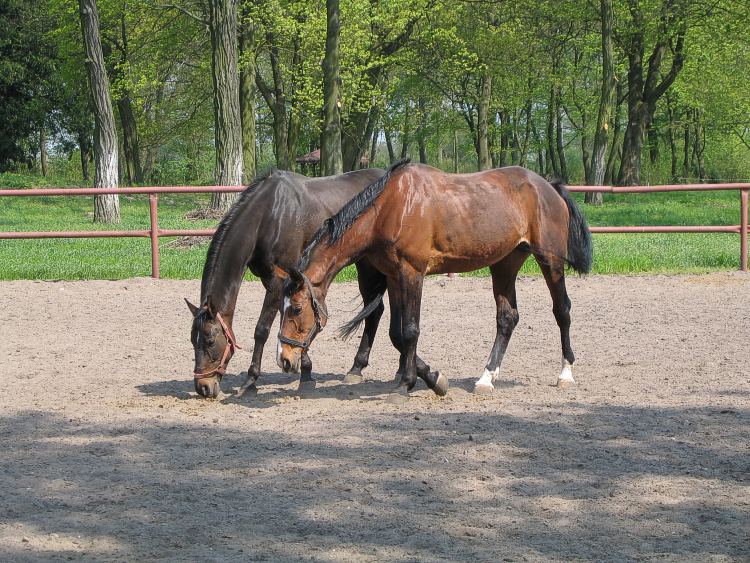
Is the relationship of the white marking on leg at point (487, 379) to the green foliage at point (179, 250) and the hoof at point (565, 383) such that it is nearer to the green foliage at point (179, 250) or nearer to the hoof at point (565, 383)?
the hoof at point (565, 383)

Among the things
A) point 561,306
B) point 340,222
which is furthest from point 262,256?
point 561,306

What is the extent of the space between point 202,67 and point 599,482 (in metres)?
26.7

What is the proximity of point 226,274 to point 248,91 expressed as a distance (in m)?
20.7

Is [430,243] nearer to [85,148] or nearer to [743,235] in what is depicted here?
[743,235]

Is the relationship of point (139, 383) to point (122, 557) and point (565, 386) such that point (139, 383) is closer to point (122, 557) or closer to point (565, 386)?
point (565, 386)

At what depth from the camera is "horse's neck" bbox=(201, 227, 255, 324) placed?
21.0 ft

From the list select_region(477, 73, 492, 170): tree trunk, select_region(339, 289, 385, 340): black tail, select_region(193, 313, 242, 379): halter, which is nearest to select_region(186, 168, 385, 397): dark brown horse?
select_region(193, 313, 242, 379): halter

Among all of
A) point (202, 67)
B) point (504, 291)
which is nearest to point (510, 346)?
point (504, 291)

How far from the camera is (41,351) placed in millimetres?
8148

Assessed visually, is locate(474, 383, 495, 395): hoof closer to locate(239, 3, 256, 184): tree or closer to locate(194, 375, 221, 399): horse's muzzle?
locate(194, 375, 221, 399): horse's muzzle

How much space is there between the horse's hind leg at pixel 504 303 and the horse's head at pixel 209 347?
5.94 feet

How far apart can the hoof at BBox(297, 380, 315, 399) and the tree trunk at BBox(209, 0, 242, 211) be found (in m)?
9.34

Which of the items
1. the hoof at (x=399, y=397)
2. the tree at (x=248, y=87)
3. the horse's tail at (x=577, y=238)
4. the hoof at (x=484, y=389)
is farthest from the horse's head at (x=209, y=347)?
the tree at (x=248, y=87)

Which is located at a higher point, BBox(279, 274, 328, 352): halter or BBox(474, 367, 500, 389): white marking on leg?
BBox(279, 274, 328, 352): halter
